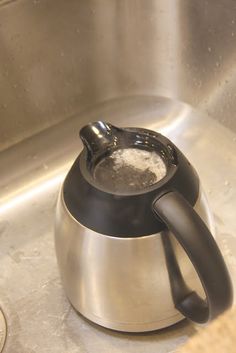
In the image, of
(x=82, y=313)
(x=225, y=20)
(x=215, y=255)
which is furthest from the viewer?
(x=225, y=20)

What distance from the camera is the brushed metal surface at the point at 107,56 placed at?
74cm

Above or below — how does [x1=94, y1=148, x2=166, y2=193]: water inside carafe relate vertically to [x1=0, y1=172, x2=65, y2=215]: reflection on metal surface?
above

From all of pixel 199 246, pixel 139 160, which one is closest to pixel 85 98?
pixel 139 160

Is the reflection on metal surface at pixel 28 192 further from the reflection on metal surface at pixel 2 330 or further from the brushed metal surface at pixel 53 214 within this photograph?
the reflection on metal surface at pixel 2 330

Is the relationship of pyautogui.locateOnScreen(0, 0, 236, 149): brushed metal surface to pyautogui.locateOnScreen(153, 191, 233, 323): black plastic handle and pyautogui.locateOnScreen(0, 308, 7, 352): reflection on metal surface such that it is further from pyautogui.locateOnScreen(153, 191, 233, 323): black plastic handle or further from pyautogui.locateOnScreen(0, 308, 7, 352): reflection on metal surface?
pyautogui.locateOnScreen(153, 191, 233, 323): black plastic handle

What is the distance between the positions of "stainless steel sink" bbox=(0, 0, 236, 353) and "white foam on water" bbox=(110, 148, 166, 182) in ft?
0.72

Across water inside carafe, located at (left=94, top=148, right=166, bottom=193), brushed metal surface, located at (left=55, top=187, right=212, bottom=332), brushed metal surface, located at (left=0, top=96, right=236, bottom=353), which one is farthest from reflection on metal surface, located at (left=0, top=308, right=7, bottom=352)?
water inside carafe, located at (left=94, top=148, right=166, bottom=193)

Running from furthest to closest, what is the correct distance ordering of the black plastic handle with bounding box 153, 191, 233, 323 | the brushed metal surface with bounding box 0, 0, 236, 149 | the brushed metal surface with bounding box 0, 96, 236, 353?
the brushed metal surface with bounding box 0, 0, 236, 149 → the brushed metal surface with bounding box 0, 96, 236, 353 → the black plastic handle with bounding box 153, 191, 233, 323

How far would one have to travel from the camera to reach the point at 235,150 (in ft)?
2.62

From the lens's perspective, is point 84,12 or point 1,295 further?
point 84,12

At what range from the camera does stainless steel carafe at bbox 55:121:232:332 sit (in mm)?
428

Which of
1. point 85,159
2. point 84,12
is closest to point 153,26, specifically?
point 84,12

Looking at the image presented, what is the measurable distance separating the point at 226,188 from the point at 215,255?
1.11 ft

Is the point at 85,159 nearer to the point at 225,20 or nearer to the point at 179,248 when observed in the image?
the point at 179,248
